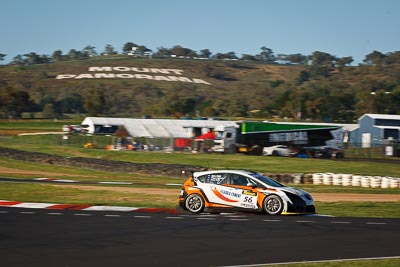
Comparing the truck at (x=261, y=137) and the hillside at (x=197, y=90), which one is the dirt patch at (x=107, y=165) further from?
the hillside at (x=197, y=90)

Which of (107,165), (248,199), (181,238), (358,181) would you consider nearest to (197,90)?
(107,165)

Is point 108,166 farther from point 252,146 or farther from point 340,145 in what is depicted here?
point 340,145

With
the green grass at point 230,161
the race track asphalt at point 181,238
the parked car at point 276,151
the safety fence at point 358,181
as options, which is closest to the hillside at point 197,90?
the parked car at point 276,151

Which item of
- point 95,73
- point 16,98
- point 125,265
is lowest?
point 125,265

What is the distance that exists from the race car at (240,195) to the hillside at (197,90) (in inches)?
3347

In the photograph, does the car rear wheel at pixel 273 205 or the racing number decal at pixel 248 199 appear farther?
the racing number decal at pixel 248 199

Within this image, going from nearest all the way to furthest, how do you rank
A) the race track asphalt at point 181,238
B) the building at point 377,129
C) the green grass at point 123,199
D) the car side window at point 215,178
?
the race track asphalt at point 181,238, the car side window at point 215,178, the green grass at point 123,199, the building at point 377,129

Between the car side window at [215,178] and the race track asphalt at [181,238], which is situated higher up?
the car side window at [215,178]

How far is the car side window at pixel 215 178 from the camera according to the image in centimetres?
1737

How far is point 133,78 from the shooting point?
168m

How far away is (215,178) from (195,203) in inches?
33.5

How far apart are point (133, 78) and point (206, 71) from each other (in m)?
26.7

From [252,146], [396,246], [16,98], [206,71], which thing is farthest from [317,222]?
[206,71]

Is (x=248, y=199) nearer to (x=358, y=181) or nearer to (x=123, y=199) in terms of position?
(x=123, y=199)
